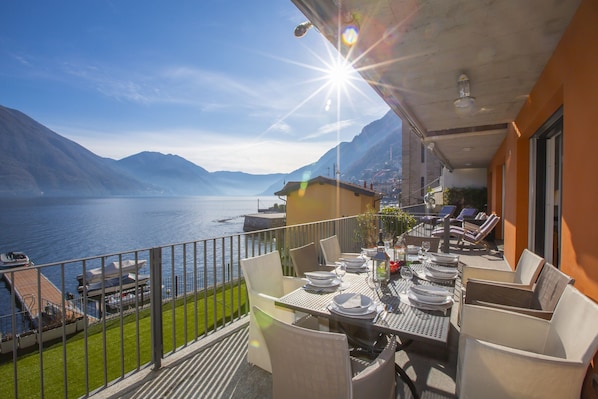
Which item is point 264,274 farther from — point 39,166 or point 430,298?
point 39,166

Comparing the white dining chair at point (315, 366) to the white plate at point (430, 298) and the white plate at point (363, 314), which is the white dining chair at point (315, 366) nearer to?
the white plate at point (363, 314)

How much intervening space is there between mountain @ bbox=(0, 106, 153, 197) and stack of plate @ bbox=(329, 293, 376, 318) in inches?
4782

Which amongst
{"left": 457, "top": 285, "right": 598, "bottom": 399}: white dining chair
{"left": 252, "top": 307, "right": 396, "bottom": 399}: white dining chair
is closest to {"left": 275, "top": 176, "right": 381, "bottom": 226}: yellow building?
{"left": 457, "top": 285, "right": 598, "bottom": 399}: white dining chair

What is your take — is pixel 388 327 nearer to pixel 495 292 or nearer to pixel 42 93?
pixel 495 292

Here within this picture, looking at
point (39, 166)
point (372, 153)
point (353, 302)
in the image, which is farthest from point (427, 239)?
point (372, 153)

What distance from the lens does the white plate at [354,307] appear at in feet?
5.67

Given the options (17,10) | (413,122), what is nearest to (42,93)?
(17,10)

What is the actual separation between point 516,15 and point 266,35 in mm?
7096

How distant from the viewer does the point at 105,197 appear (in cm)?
12538

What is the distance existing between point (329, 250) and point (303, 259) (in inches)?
21.3

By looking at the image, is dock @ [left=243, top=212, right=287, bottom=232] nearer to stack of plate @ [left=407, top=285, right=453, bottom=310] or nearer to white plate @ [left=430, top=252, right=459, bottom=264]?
white plate @ [left=430, top=252, right=459, bottom=264]

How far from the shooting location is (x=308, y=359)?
3.97 feet

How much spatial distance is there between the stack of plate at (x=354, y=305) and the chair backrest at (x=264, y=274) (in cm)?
81

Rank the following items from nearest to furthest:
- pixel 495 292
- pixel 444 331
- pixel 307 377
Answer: pixel 307 377 → pixel 444 331 → pixel 495 292
